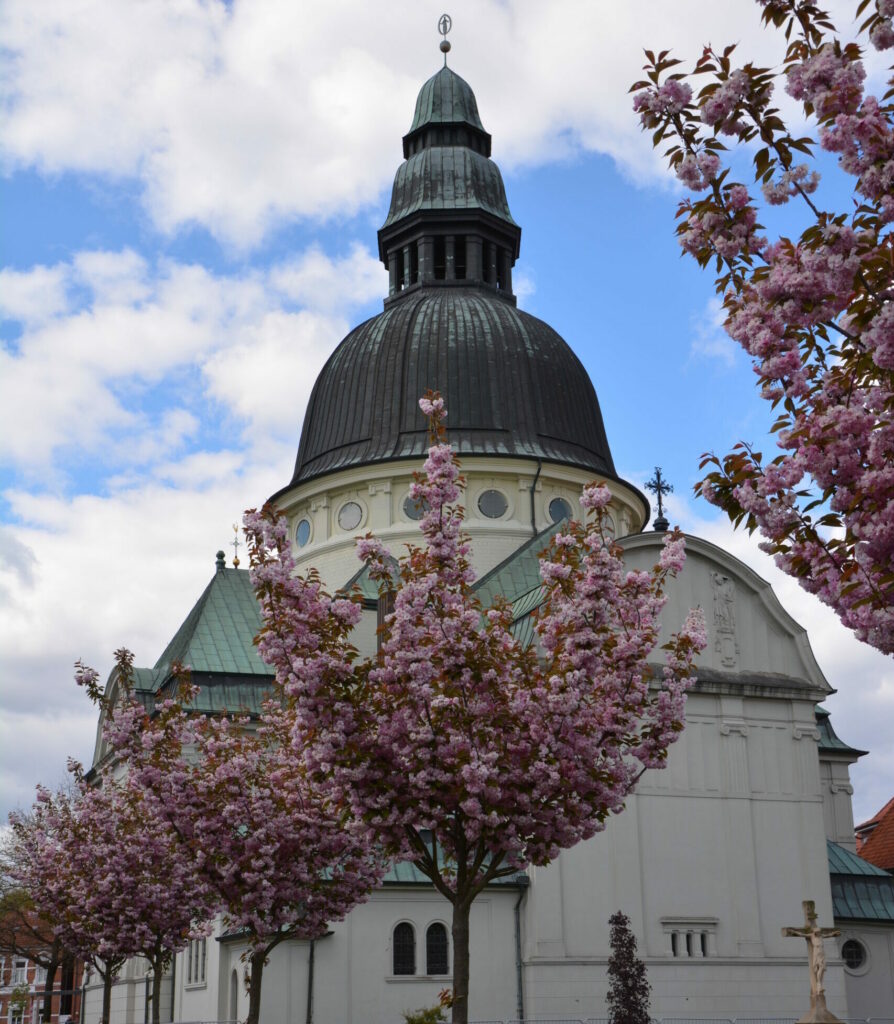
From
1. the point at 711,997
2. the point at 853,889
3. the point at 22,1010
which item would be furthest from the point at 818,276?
the point at 22,1010

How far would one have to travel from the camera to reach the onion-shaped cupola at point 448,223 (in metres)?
48.6

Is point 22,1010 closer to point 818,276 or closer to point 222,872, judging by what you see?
point 222,872

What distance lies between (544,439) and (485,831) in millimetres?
28991

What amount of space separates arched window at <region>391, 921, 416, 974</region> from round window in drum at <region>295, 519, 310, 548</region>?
1583cm

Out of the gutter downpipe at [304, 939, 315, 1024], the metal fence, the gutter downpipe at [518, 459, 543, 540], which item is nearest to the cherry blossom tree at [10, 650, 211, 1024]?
the gutter downpipe at [304, 939, 315, 1024]

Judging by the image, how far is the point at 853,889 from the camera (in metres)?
36.6

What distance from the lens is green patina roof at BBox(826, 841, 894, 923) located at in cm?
3581

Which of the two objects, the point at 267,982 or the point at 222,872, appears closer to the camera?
the point at 222,872

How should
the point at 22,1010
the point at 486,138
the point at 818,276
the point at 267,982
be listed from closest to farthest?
the point at 818,276, the point at 267,982, the point at 486,138, the point at 22,1010

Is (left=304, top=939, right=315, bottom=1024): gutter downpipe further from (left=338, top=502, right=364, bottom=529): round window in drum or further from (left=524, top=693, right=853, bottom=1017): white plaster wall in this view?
(left=338, top=502, right=364, bottom=529): round window in drum

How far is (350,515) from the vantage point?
43.2m

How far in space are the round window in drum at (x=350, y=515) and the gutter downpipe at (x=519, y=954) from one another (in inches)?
555

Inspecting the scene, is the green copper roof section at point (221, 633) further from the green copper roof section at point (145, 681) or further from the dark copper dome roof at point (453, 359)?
the dark copper dome roof at point (453, 359)

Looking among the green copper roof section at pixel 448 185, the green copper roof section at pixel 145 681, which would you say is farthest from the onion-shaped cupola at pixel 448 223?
the green copper roof section at pixel 145 681
